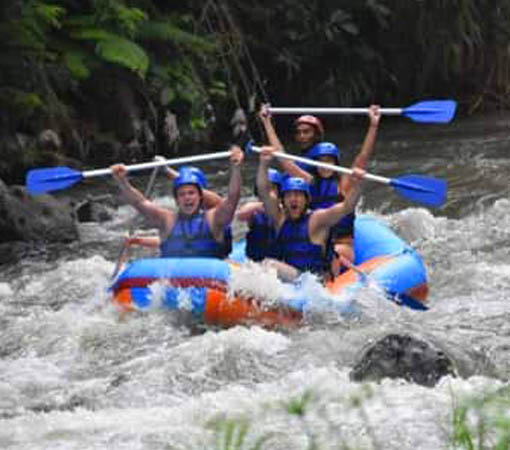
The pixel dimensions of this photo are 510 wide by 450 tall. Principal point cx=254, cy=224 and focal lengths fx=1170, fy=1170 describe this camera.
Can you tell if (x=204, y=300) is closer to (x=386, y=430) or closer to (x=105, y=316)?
(x=105, y=316)

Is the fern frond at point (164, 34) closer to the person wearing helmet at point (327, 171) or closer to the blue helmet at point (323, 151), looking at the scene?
the person wearing helmet at point (327, 171)

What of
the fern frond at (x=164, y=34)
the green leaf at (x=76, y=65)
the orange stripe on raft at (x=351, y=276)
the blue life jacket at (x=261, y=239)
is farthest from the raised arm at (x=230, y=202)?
the fern frond at (x=164, y=34)

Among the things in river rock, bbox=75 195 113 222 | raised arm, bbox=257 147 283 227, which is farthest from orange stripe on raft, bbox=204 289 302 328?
river rock, bbox=75 195 113 222

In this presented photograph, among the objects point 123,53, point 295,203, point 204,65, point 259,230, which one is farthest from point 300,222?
point 204,65

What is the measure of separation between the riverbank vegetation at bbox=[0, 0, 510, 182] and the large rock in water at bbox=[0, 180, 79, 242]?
157cm

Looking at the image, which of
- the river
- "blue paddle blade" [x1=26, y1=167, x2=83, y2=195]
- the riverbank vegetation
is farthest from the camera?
the riverbank vegetation

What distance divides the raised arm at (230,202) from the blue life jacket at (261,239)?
258 mm

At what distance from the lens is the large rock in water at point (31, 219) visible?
9445 millimetres

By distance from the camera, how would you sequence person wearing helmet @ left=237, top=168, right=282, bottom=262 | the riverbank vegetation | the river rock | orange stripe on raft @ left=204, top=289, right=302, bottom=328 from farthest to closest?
the riverbank vegetation
the river rock
person wearing helmet @ left=237, top=168, right=282, bottom=262
orange stripe on raft @ left=204, top=289, right=302, bottom=328

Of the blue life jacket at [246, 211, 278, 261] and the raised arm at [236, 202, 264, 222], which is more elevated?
the raised arm at [236, 202, 264, 222]

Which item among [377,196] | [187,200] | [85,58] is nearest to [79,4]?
[85,58]

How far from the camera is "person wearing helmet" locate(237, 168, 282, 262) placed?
705 cm

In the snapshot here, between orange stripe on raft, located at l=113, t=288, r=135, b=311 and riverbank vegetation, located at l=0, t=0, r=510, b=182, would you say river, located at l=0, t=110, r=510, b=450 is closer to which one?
orange stripe on raft, located at l=113, t=288, r=135, b=311

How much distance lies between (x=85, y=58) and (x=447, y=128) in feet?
19.0
